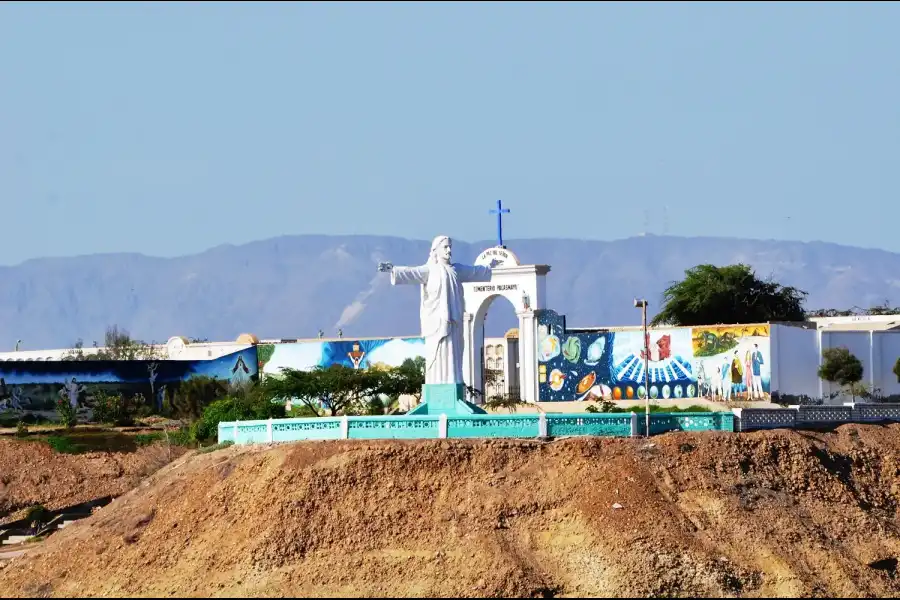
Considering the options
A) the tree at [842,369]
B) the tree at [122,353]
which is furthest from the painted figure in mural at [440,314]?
the tree at [122,353]

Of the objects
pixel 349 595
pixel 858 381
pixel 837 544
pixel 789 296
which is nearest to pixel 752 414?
pixel 837 544

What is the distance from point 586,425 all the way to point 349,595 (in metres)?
6.86

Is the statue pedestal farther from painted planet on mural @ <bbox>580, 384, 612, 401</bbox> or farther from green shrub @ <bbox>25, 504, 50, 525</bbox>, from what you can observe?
painted planet on mural @ <bbox>580, 384, 612, 401</bbox>

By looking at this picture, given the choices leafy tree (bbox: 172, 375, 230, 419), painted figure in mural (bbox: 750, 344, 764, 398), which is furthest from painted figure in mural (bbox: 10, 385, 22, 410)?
painted figure in mural (bbox: 750, 344, 764, 398)

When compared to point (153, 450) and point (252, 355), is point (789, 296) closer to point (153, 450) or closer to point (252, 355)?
point (252, 355)

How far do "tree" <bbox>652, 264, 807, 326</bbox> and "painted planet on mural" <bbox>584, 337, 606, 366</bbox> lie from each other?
9145 millimetres

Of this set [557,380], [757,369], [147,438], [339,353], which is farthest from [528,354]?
[147,438]

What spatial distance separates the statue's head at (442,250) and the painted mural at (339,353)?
19.1 metres

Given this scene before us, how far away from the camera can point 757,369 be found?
1841 inches

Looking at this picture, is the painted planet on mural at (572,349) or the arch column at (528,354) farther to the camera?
the arch column at (528,354)

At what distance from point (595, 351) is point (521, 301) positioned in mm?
3130

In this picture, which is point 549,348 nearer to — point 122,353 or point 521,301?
point 521,301

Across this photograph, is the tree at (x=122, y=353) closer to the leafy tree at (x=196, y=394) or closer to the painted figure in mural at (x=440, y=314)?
the leafy tree at (x=196, y=394)

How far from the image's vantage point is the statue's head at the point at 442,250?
3488 cm
